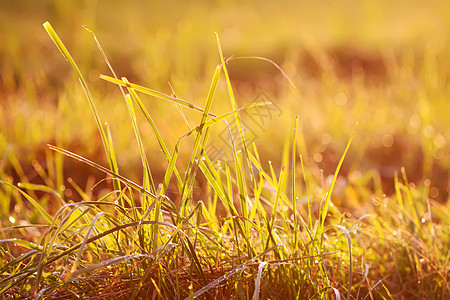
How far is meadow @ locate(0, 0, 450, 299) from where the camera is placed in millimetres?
877

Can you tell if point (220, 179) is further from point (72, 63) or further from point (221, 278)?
point (72, 63)

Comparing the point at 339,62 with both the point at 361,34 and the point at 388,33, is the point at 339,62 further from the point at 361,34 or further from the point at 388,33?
the point at 388,33

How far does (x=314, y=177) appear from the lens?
212cm

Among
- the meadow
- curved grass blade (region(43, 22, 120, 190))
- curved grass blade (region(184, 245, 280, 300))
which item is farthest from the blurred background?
curved grass blade (region(184, 245, 280, 300))

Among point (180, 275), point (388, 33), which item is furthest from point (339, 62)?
point (180, 275)

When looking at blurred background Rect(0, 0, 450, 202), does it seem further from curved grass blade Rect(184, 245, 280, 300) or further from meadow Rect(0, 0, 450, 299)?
curved grass blade Rect(184, 245, 280, 300)

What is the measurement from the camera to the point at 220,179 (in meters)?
0.92

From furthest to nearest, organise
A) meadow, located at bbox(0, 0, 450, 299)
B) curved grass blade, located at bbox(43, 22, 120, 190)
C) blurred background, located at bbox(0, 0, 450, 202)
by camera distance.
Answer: blurred background, located at bbox(0, 0, 450, 202), meadow, located at bbox(0, 0, 450, 299), curved grass blade, located at bbox(43, 22, 120, 190)

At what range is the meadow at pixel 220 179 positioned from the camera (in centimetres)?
88

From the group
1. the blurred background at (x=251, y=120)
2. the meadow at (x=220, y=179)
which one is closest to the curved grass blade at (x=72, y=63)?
the meadow at (x=220, y=179)

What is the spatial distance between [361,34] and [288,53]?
50.7 inches

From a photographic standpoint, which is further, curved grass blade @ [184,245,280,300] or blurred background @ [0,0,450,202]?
blurred background @ [0,0,450,202]

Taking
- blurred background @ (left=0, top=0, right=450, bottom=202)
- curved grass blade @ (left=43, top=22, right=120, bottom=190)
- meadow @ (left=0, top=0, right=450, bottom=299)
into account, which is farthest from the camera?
blurred background @ (left=0, top=0, right=450, bottom=202)

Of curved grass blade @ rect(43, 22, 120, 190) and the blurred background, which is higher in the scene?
curved grass blade @ rect(43, 22, 120, 190)
